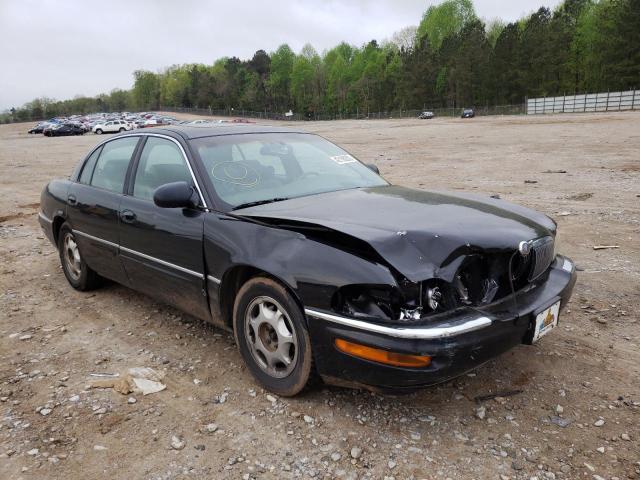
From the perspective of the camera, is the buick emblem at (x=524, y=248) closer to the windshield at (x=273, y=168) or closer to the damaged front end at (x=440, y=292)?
the damaged front end at (x=440, y=292)

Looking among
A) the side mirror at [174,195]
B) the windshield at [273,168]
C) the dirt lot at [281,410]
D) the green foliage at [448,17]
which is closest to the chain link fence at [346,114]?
the green foliage at [448,17]

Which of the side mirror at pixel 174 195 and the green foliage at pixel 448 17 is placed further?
the green foliage at pixel 448 17

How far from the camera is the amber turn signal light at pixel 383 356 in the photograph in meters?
2.38

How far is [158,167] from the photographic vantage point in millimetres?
3893

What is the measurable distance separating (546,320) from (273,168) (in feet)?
6.87

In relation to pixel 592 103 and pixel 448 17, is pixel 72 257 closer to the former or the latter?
pixel 592 103

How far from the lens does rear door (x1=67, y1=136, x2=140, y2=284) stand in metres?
4.20

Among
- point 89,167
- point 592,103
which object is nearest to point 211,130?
point 89,167

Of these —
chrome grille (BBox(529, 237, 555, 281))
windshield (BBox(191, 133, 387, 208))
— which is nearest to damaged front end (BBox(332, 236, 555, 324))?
chrome grille (BBox(529, 237, 555, 281))

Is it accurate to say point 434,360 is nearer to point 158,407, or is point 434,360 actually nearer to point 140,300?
point 158,407

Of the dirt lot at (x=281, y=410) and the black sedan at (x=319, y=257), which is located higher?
the black sedan at (x=319, y=257)

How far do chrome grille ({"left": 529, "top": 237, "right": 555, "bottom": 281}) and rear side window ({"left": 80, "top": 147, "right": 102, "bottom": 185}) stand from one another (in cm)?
382

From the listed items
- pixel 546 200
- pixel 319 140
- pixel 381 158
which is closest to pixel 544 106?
pixel 381 158

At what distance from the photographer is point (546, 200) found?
337 inches
